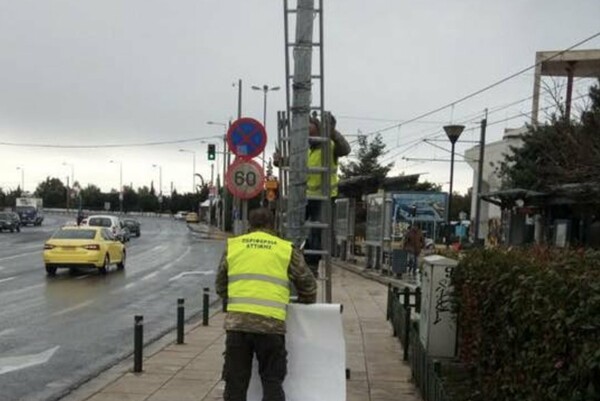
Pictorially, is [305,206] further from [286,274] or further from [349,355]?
[349,355]

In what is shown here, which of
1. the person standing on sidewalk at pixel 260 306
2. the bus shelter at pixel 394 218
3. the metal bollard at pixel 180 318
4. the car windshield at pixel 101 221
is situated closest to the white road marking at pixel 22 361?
the metal bollard at pixel 180 318

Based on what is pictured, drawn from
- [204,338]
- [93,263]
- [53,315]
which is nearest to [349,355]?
[204,338]

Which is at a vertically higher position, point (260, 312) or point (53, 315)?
point (260, 312)

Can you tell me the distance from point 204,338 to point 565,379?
873cm

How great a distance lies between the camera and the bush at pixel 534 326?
3135 mm

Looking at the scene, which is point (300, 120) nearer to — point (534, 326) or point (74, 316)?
point (534, 326)

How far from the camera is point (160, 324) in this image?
13758 mm

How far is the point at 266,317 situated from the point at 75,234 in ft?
68.1

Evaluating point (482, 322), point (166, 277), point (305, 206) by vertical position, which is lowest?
point (166, 277)

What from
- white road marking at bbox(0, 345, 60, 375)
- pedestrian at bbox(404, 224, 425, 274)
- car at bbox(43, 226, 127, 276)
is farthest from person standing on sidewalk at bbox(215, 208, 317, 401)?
car at bbox(43, 226, 127, 276)

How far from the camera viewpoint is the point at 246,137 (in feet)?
34.5

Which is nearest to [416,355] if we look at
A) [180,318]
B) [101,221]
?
[180,318]

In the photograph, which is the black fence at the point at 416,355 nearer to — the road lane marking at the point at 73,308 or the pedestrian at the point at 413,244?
the road lane marking at the point at 73,308

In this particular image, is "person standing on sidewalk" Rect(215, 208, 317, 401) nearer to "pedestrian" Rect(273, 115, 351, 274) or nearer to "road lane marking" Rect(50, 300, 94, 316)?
"pedestrian" Rect(273, 115, 351, 274)
